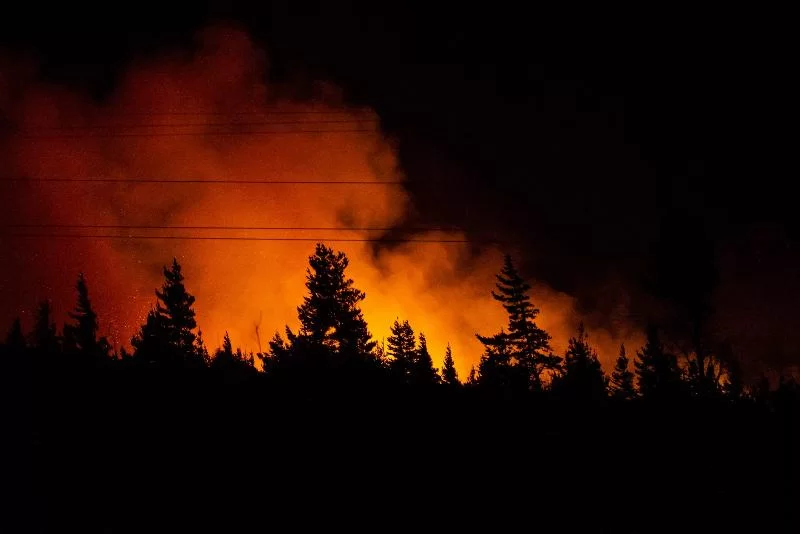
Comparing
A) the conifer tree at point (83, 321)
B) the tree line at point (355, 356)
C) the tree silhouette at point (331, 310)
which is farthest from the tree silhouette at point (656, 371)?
the conifer tree at point (83, 321)

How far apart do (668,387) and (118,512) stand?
19079mm

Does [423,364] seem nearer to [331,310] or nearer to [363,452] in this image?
[331,310]

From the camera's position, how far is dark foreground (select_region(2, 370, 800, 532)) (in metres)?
9.56

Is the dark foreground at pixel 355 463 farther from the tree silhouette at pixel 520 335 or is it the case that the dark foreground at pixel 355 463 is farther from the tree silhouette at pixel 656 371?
the tree silhouette at pixel 520 335

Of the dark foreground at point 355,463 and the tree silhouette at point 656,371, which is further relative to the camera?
the tree silhouette at point 656,371

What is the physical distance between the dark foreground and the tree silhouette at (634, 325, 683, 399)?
3522 millimetres

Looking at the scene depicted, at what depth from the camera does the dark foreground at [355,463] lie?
376 inches

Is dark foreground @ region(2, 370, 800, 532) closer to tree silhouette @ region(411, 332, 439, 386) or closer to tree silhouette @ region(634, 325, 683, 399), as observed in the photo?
tree silhouette @ region(634, 325, 683, 399)

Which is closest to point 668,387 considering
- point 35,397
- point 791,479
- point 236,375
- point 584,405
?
point 584,405

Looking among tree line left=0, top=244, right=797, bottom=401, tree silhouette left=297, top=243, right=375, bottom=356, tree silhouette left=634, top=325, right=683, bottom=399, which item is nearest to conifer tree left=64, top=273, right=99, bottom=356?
tree line left=0, top=244, right=797, bottom=401

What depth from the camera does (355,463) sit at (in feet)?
38.4

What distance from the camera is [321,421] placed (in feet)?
44.7

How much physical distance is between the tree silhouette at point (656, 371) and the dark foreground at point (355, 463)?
11.6ft

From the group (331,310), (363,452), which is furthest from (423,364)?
(363,452)
